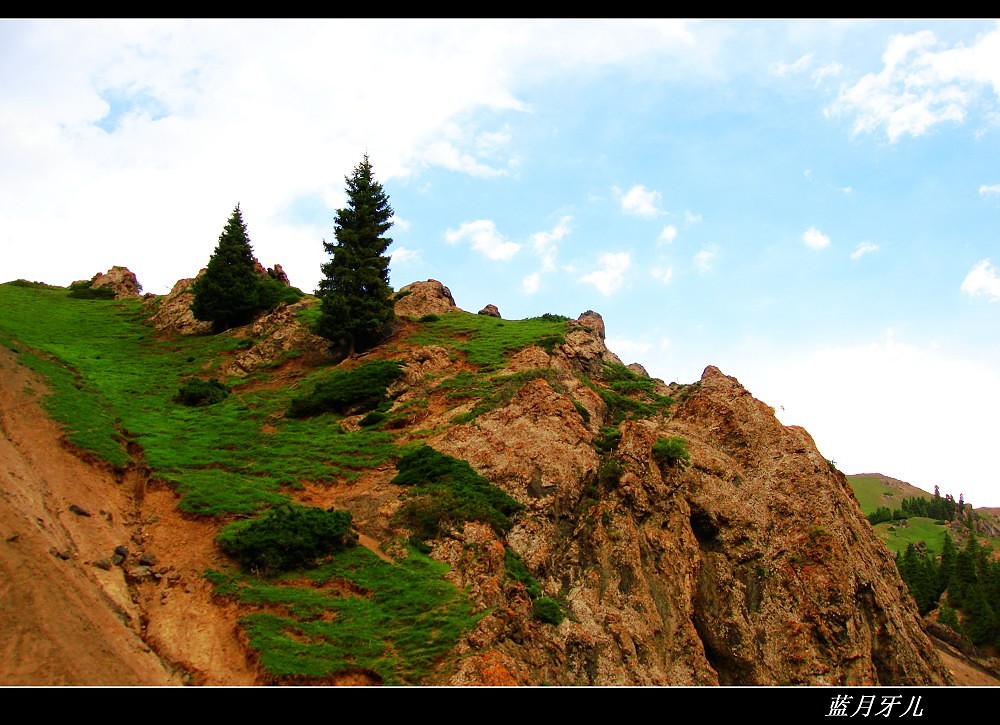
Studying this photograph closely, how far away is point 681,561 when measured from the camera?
113ft

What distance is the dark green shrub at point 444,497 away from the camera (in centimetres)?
3102

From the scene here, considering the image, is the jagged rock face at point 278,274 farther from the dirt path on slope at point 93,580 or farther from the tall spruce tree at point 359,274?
the dirt path on slope at point 93,580

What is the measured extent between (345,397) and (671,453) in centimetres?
2145

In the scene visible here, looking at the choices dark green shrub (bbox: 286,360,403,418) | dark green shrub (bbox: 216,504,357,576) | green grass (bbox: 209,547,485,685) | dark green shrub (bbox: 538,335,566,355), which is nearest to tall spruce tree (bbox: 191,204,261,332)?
dark green shrub (bbox: 286,360,403,418)

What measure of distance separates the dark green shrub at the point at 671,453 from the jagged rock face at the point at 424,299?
30.9m

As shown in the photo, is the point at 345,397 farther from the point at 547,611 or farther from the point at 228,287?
the point at 228,287

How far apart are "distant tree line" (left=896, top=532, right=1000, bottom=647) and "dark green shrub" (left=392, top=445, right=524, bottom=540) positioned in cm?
7597

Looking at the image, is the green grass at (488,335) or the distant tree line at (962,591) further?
the distant tree line at (962,591)

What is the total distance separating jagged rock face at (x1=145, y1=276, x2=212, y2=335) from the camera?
63.2m

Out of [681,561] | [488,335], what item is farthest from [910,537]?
[681,561]

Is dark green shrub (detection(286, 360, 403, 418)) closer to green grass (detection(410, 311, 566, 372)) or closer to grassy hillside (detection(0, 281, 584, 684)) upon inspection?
grassy hillside (detection(0, 281, 584, 684))

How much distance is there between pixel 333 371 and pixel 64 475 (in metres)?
21.2

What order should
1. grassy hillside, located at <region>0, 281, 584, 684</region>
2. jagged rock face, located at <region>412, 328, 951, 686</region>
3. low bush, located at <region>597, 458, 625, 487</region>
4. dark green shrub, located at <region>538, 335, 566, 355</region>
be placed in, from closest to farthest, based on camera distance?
grassy hillside, located at <region>0, 281, 584, 684</region>, jagged rock face, located at <region>412, 328, 951, 686</region>, low bush, located at <region>597, 458, 625, 487</region>, dark green shrub, located at <region>538, 335, 566, 355</region>

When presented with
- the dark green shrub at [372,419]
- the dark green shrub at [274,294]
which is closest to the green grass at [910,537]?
the dark green shrub at [274,294]
